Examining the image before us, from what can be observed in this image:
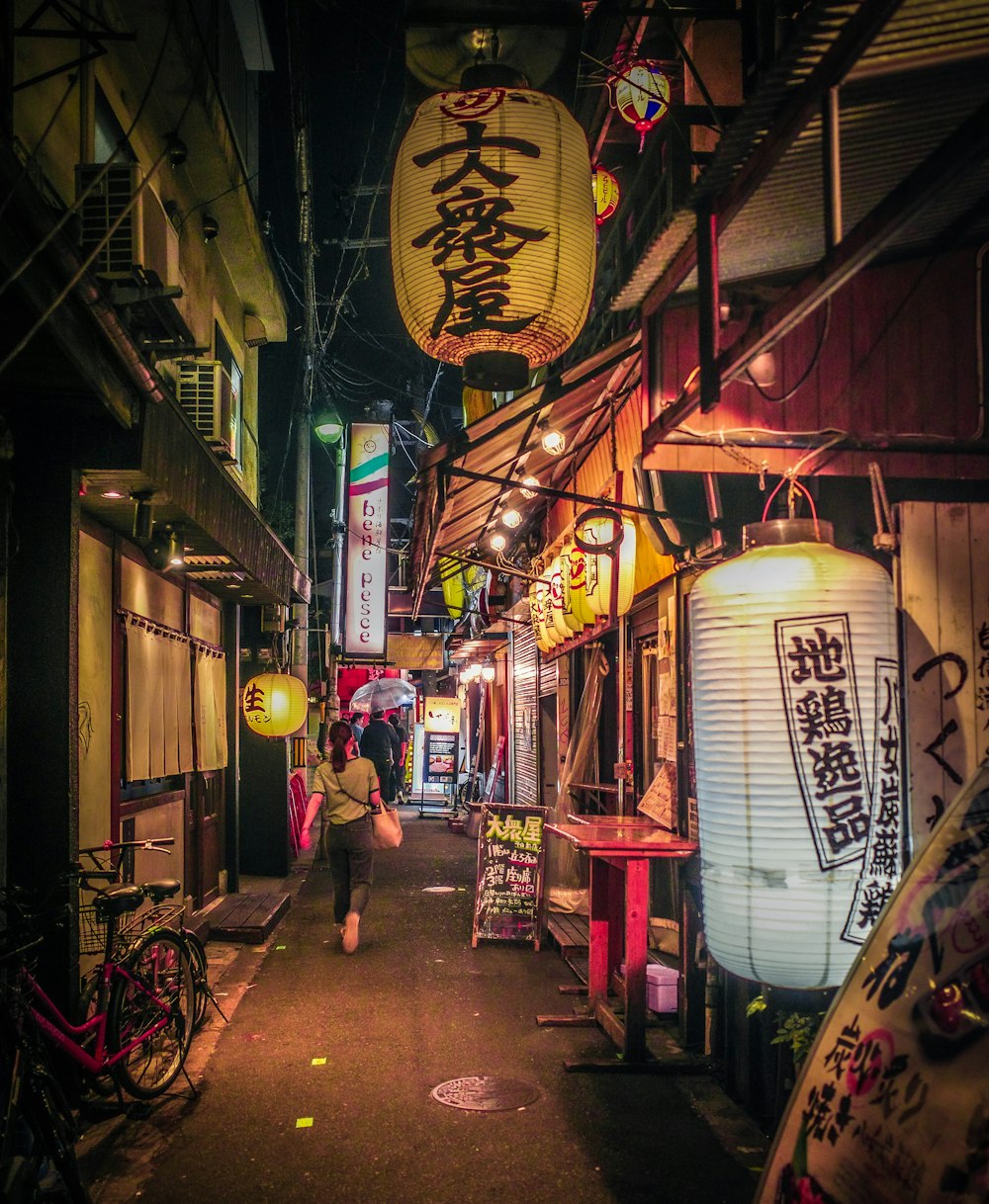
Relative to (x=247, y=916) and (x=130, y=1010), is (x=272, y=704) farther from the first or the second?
(x=130, y=1010)

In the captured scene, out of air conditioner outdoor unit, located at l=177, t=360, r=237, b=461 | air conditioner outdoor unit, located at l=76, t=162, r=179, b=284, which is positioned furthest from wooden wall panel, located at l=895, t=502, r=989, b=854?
air conditioner outdoor unit, located at l=177, t=360, r=237, b=461

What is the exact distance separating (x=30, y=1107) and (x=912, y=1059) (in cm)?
445

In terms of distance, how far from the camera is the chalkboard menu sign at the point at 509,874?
473 inches

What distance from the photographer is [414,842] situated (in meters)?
22.3

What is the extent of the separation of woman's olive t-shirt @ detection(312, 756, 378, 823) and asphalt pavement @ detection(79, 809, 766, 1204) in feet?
5.87

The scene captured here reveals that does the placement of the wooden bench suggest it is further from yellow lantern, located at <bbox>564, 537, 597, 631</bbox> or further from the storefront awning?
yellow lantern, located at <bbox>564, 537, 597, 631</bbox>

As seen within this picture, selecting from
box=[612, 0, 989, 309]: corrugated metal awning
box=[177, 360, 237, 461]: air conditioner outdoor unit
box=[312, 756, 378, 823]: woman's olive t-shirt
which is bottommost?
box=[312, 756, 378, 823]: woman's olive t-shirt

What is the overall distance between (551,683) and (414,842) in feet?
25.0

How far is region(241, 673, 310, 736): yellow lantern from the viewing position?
15312 mm

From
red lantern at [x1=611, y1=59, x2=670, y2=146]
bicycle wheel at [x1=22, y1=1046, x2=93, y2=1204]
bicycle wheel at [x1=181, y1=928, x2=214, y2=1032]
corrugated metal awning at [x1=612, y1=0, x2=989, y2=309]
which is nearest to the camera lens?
corrugated metal awning at [x1=612, y1=0, x2=989, y2=309]

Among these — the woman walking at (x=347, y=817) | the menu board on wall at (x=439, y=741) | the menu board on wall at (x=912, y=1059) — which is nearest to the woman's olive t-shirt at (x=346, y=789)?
the woman walking at (x=347, y=817)

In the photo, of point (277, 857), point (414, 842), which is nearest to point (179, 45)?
point (277, 857)

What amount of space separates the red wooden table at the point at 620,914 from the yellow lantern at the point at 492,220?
13.6 ft

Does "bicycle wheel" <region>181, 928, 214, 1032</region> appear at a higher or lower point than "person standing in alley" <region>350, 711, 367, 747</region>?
lower
